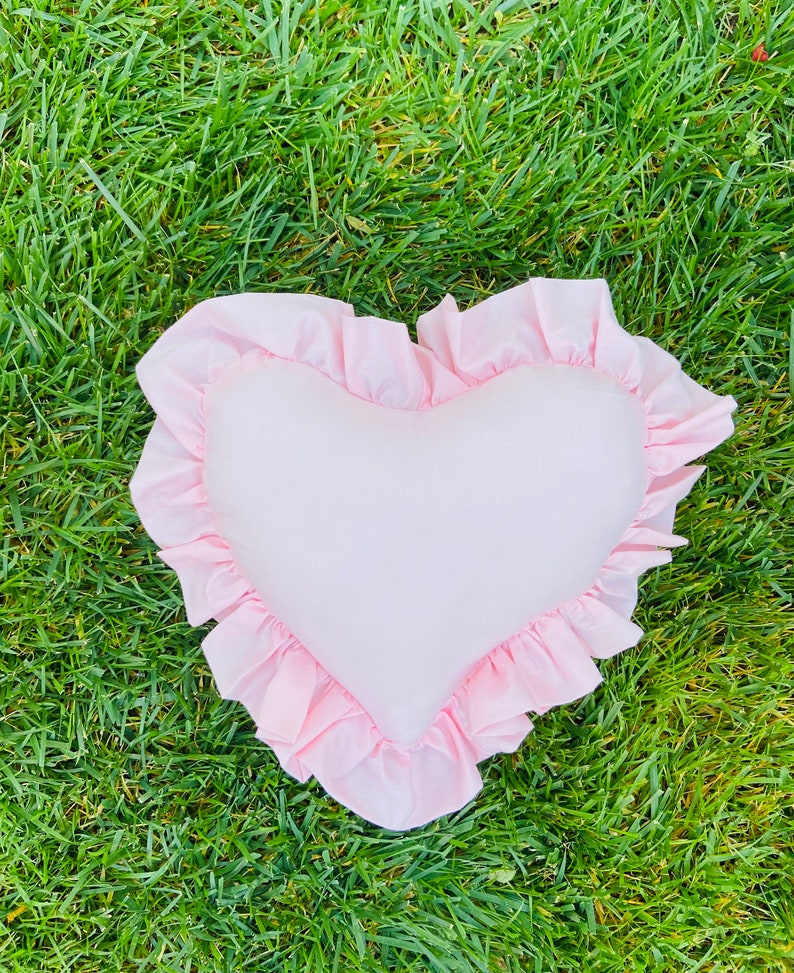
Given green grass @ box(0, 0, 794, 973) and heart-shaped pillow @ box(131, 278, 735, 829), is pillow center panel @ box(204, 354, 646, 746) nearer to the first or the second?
heart-shaped pillow @ box(131, 278, 735, 829)

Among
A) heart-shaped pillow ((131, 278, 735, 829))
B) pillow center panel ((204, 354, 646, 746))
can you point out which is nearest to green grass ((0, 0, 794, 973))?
heart-shaped pillow ((131, 278, 735, 829))

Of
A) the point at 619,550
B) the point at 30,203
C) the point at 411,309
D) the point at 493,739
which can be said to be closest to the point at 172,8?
the point at 30,203

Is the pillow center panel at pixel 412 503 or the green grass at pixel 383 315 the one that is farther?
the green grass at pixel 383 315

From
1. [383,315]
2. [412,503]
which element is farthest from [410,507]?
[383,315]

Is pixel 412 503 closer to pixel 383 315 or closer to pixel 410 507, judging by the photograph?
pixel 410 507

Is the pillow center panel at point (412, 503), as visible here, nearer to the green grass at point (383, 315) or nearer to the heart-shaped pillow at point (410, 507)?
the heart-shaped pillow at point (410, 507)

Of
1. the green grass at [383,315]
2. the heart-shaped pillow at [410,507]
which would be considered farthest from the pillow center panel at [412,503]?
the green grass at [383,315]
